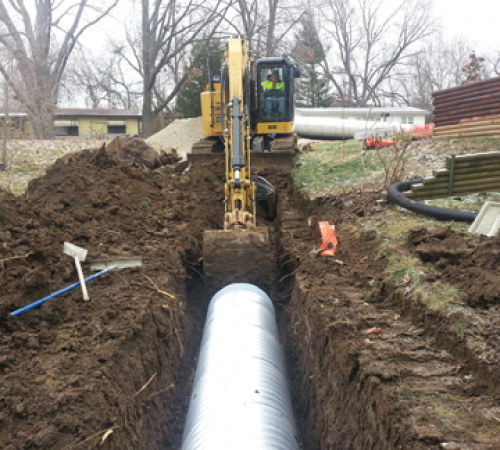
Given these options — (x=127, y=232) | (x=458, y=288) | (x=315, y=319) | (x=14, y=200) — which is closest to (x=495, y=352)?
(x=458, y=288)

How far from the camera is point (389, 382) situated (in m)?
3.79

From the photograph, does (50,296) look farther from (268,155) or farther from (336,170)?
(268,155)

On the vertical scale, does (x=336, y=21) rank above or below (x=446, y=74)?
above

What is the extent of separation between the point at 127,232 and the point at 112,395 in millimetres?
4416

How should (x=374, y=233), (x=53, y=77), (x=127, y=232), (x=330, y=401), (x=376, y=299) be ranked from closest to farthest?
(x=330, y=401)
(x=376, y=299)
(x=374, y=233)
(x=127, y=232)
(x=53, y=77)

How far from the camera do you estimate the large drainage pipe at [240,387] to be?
Result: 387cm

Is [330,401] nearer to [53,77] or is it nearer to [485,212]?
[485,212]

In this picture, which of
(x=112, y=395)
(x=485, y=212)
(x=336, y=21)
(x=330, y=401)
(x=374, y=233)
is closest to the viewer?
(x=112, y=395)

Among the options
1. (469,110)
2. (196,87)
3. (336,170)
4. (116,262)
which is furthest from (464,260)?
(196,87)

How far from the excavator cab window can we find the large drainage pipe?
8.56 metres

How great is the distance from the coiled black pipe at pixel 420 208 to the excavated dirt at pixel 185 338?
16.6 inches

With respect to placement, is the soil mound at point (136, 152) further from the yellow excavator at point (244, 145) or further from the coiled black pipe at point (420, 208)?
the coiled black pipe at point (420, 208)

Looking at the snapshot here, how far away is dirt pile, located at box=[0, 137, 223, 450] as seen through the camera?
374cm

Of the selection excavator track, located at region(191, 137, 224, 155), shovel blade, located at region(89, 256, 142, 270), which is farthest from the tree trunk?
shovel blade, located at region(89, 256, 142, 270)
